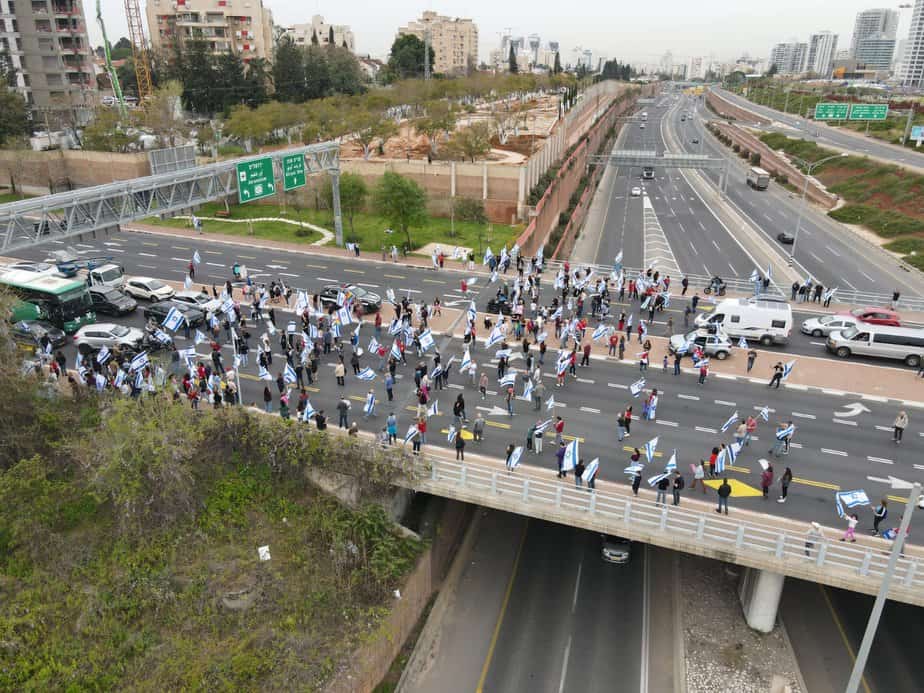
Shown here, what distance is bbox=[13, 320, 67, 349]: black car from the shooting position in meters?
31.5

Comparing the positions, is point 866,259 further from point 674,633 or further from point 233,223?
point 233,223

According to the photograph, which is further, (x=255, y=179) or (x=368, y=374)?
(x=255, y=179)

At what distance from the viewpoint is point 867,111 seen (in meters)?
93.6

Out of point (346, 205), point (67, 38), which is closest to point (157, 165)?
point (346, 205)

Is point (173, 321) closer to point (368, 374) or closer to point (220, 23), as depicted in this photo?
point (368, 374)

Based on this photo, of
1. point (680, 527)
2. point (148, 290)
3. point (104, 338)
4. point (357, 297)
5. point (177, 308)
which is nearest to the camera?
point (680, 527)

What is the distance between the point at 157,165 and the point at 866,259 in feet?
189

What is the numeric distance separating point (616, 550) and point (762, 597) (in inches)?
193

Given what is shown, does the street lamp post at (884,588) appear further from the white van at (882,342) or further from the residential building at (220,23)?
the residential building at (220,23)

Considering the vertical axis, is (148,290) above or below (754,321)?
above

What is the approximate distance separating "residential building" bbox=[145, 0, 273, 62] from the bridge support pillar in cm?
11819

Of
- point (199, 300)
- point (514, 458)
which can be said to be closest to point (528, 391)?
point (514, 458)

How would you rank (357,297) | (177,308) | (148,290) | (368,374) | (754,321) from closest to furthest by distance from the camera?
(368,374), (754,321), (177,308), (357,297), (148,290)

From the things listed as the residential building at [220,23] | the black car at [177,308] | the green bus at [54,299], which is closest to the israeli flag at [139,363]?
the black car at [177,308]
